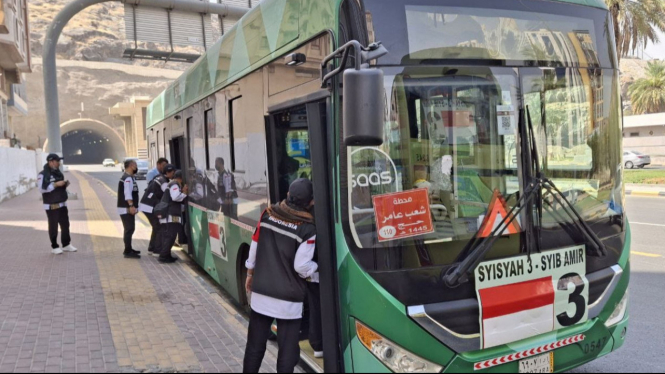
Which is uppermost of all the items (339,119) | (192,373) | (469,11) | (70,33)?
(70,33)

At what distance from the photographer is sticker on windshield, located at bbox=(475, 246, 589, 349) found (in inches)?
135

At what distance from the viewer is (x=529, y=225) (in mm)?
3576

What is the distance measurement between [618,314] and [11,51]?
33.9 meters

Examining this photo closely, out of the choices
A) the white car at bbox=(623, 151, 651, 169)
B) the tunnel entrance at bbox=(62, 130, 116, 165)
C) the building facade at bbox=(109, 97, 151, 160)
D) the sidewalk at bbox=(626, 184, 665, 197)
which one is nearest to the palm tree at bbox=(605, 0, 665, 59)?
the sidewalk at bbox=(626, 184, 665, 197)

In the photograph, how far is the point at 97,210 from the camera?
1844 centimetres

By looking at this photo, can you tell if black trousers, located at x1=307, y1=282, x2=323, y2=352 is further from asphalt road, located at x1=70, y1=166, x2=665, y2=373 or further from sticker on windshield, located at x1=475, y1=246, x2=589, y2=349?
asphalt road, located at x1=70, y1=166, x2=665, y2=373

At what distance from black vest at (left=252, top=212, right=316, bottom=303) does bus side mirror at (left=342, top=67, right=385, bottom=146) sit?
2.88ft

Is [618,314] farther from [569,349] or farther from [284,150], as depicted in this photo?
[284,150]

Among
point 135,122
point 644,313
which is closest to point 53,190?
point 644,313

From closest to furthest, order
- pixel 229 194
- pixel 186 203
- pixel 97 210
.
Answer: pixel 229 194, pixel 186 203, pixel 97 210

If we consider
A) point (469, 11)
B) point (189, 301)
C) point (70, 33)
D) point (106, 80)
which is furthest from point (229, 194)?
point (70, 33)

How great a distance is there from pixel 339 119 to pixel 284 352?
1638 millimetres

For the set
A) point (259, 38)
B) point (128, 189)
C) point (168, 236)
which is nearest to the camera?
point (259, 38)

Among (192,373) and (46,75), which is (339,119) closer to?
(192,373)
